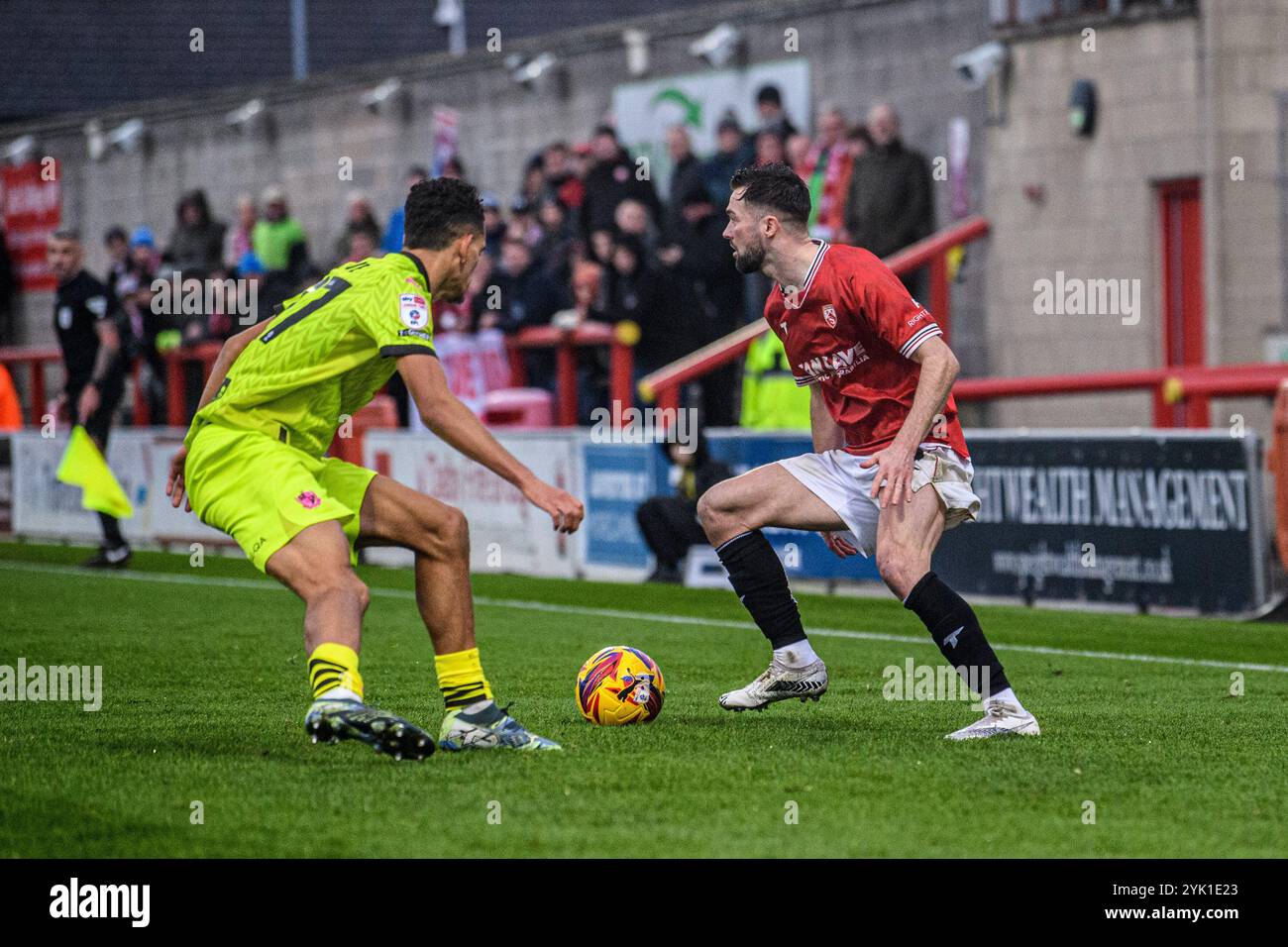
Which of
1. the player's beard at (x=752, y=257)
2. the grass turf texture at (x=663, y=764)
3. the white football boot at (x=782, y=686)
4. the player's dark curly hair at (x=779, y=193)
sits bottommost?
the grass turf texture at (x=663, y=764)

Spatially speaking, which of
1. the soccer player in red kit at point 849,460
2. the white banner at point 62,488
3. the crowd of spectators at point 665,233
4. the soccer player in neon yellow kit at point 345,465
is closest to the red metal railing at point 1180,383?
the crowd of spectators at point 665,233

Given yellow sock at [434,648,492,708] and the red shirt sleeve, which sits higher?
the red shirt sleeve

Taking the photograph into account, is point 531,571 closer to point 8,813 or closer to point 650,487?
point 650,487

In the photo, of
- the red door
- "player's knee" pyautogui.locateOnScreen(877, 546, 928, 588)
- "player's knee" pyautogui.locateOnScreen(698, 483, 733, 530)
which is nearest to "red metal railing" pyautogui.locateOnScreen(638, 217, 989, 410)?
the red door

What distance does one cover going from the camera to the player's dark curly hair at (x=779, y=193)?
7840mm

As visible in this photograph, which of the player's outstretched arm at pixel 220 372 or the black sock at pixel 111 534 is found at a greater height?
the player's outstretched arm at pixel 220 372

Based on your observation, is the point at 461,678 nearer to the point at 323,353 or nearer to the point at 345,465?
the point at 345,465

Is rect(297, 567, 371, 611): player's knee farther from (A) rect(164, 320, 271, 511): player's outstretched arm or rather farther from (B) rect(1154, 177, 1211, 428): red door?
(B) rect(1154, 177, 1211, 428): red door

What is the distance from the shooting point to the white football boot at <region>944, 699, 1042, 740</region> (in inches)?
296

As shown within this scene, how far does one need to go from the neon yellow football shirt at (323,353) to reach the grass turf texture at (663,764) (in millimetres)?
1121

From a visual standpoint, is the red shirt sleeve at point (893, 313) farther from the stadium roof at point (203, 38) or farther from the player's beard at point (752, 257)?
the stadium roof at point (203, 38)

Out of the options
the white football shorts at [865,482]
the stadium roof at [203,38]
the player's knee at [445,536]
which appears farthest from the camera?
the stadium roof at [203,38]

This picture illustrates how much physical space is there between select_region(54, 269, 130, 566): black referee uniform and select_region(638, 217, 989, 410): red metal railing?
13.5 ft
